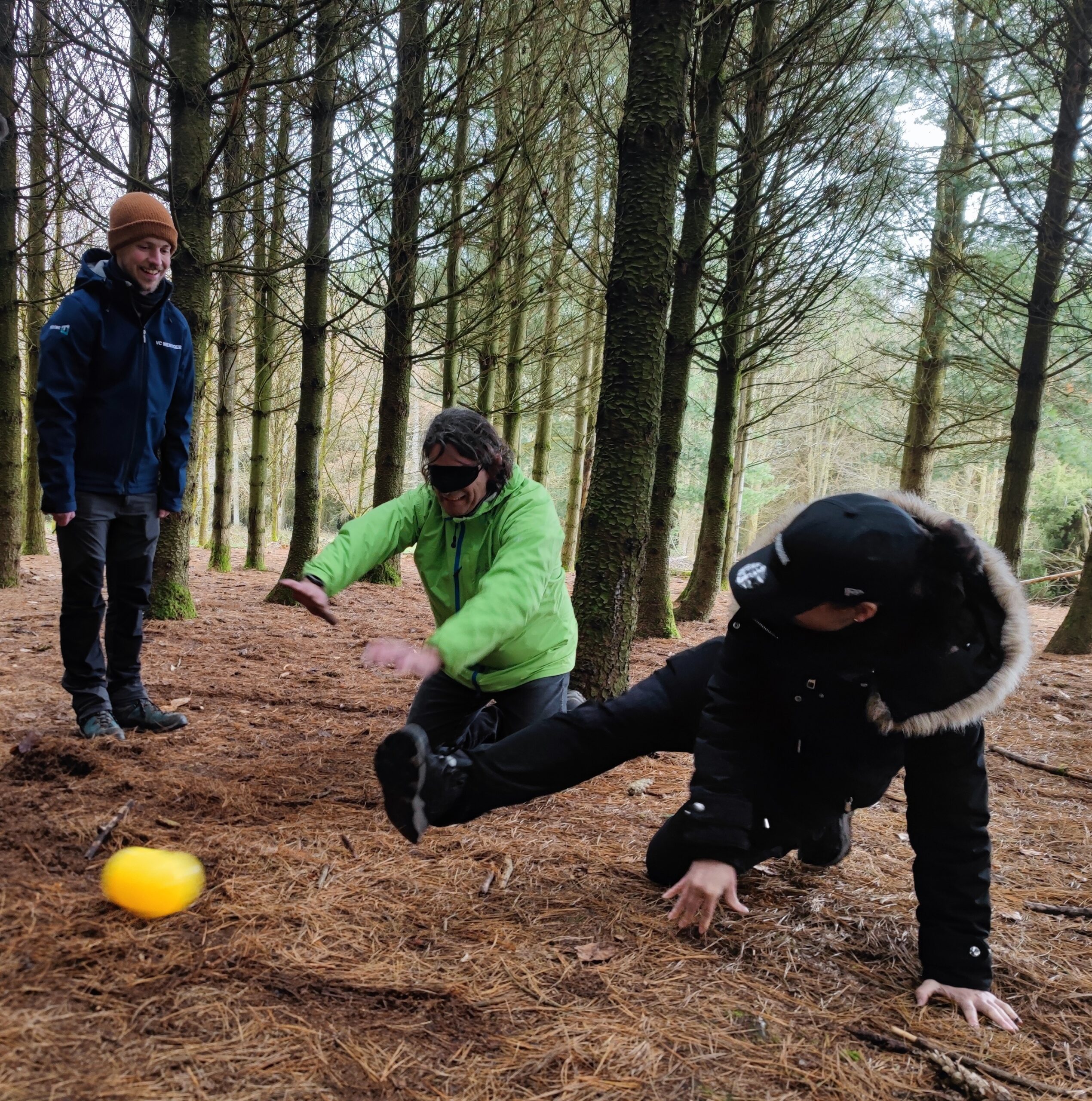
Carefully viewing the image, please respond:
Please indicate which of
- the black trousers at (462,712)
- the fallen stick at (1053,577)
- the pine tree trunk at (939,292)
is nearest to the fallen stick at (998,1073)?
the black trousers at (462,712)

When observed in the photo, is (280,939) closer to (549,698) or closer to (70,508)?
(549,698)

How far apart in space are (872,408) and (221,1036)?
20.1 metres

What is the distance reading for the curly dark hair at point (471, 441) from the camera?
268 cm

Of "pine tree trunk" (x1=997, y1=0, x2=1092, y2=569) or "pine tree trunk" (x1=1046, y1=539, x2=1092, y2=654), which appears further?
"pine tree trunk" (x1=1046, y1=539, x2=1092, y2=654)

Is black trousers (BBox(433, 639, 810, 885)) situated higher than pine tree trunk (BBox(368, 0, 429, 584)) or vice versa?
pine tree trunk (BBox(368, 0, 429, 584))

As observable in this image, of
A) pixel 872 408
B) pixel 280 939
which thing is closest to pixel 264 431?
pixel 280 939

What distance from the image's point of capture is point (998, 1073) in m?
1.65

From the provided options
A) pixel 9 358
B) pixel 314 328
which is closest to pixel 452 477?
pixel 314 328

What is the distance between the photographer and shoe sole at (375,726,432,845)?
206cm

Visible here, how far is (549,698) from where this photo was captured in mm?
3207

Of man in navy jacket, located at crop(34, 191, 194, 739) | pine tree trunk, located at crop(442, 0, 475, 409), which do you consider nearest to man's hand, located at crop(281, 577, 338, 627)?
man in navy jacket, located at crop(34, 191, 194, 739)

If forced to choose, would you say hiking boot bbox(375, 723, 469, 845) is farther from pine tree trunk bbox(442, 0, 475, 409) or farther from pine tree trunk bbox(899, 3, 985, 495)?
pine tree trunk bbox(899, 3, 985, 495)

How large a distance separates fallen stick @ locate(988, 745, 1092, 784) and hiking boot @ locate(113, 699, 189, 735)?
430 cm

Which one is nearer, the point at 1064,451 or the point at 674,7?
the point at 674,7
